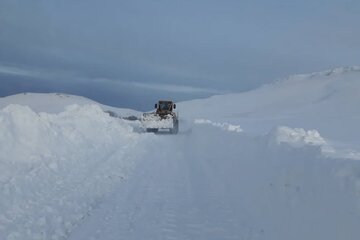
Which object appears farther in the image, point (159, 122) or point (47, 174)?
point (159, 122)

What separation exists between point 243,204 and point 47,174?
455 cm

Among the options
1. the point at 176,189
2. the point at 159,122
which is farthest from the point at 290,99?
the point at 176,189

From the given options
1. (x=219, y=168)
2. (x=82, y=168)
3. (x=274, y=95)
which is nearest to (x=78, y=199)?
(x=82, y=168)

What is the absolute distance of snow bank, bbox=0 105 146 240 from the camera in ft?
21.8

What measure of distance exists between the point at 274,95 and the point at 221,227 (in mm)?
140845

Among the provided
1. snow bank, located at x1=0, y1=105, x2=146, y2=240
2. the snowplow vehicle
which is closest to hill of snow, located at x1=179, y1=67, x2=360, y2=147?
the snowplow vehicle

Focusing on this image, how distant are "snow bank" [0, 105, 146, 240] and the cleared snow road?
40 centimetres

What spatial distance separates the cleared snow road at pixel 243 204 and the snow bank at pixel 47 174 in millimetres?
403

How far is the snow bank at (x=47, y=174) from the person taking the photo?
665 centimetres

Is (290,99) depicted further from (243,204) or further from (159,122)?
(243,204)

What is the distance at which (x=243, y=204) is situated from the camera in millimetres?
8484

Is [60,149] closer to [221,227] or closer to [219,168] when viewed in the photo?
[219,168]

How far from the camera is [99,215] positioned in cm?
728

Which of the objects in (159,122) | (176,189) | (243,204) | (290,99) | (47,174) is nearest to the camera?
(243,204)
